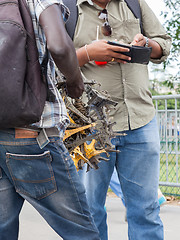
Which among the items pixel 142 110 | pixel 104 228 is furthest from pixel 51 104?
pixel 104 228

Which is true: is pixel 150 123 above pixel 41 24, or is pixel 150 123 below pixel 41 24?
below

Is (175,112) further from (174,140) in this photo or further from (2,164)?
(2,164)

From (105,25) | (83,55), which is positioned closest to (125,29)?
(105,25)

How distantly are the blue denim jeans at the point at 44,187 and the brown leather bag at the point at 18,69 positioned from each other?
178 mm

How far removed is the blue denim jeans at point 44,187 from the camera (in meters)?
2.05

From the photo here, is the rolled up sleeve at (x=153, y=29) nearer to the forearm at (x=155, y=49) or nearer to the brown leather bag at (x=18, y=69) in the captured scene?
the forearm at (x=155, y=49)

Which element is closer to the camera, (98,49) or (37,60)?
(37,60)

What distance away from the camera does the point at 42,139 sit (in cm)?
203

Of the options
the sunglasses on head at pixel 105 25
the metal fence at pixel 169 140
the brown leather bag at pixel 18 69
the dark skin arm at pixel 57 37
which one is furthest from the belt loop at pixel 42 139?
the metal fence at pixel 169 140

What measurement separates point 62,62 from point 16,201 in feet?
2.82

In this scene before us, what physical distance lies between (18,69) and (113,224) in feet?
11.1

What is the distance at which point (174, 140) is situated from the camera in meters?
6.06

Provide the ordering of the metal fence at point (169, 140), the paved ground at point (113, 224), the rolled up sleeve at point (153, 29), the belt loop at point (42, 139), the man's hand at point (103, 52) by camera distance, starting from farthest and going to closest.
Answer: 1. the metal fence at point (169, 140)
2. the paved ground at point (113, 224)
3. the rolled up sleeve at point (153, 29)
4. the man's hand at point (103, 52)
5. the belt loop at point (42, 139)

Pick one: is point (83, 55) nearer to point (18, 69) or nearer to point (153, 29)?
point (153, 29)
